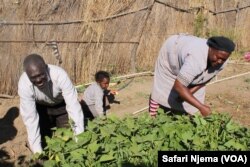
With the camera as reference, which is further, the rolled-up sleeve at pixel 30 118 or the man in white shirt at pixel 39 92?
the rolled-up sleeve at pixel 30 118

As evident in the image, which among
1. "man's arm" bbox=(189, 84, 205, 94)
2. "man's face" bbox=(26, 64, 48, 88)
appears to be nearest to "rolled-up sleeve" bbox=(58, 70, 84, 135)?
"man's face" bbox=(26, 64, 48, 88)

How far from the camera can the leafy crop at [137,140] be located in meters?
2.96

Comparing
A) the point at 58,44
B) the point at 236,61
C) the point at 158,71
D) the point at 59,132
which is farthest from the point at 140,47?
the point at 59,132

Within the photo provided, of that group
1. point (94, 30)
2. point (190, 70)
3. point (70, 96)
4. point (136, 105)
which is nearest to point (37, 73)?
point (70, 96)

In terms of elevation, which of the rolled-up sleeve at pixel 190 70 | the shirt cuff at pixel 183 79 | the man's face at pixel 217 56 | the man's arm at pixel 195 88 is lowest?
the man's arm at pixel 195 88

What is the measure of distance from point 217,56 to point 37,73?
1.69 m

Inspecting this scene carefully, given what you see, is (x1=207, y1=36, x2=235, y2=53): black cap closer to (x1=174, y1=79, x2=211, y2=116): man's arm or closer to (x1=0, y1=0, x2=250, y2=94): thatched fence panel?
(x1=174, y1=79, x2=211, y2=116): man's arm

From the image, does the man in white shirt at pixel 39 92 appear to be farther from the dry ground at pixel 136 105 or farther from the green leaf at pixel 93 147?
the dry ground at pixel 136 105

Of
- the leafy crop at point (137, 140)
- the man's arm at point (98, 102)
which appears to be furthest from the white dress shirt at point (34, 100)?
the man's arm at point (98, 102)

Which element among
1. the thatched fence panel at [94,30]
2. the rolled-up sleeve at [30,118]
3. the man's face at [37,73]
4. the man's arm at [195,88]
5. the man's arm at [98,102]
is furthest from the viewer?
the thatched fence panel at [94,30]

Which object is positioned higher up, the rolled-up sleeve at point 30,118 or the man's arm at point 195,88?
the man's arm at point 195,88

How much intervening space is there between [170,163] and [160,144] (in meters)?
0.34

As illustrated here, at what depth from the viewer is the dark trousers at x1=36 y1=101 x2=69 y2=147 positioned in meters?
4.93

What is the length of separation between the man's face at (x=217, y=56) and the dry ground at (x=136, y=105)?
2955 millimetres
